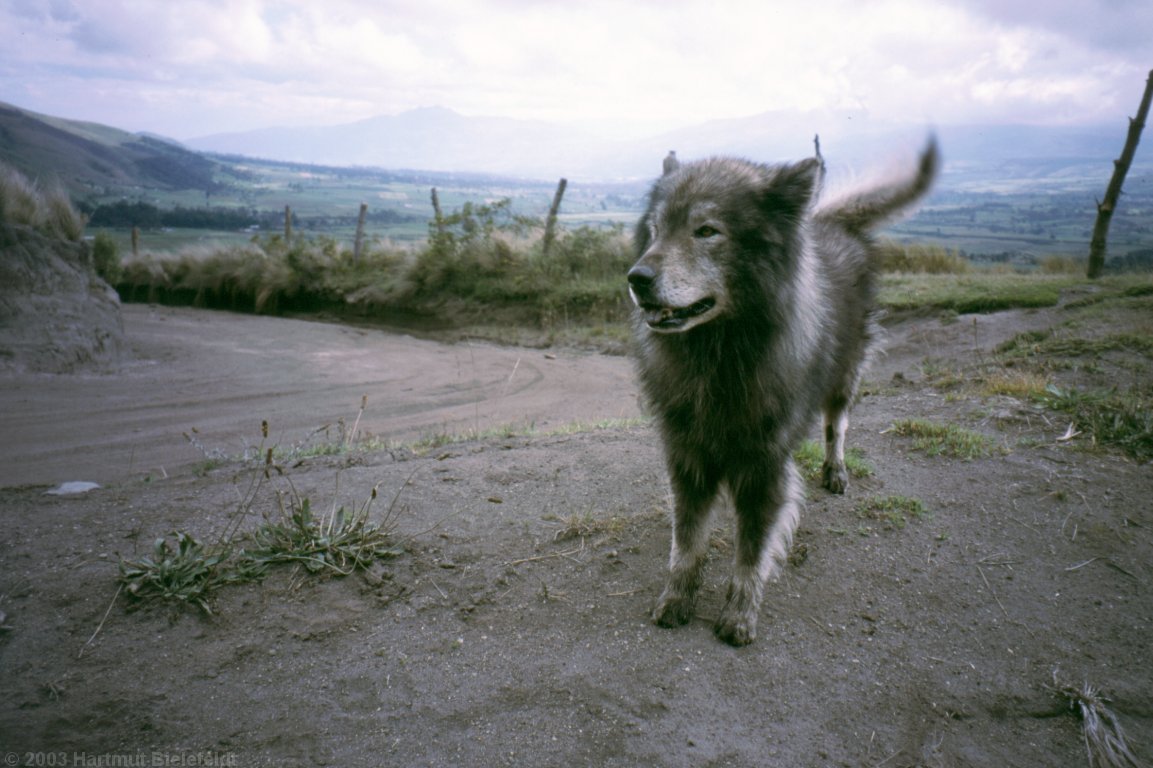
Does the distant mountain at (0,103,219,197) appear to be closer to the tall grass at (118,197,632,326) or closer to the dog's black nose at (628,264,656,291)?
the tall grass at (118,197,632,326)

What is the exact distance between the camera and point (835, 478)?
3.70 meters

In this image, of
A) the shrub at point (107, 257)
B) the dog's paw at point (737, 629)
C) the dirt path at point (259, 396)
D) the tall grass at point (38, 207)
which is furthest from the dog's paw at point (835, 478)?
the shrub at point (107, 257)

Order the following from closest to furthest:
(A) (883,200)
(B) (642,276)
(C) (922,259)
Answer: (B) (642,276)
(A) (883,200)
(C) (922,259)

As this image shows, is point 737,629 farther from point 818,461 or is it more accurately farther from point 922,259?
point 922,259

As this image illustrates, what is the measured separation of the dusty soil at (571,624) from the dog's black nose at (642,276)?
1.40m

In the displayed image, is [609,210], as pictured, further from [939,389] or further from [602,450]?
[602,450]

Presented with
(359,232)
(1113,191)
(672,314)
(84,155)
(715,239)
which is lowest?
(359,232)

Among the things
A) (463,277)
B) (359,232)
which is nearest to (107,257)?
(359,232)

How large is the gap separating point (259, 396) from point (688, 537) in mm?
5535

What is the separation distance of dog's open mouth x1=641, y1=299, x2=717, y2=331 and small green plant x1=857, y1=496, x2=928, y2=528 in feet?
5.84

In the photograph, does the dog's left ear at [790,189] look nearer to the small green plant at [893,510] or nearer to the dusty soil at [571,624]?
the dusty soil at [571,624]

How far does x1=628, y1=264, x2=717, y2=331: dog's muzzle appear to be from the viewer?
86.9 inches

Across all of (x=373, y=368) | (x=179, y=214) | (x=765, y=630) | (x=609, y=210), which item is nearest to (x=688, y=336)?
(x=765, y=630)

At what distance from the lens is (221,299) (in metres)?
14.4
